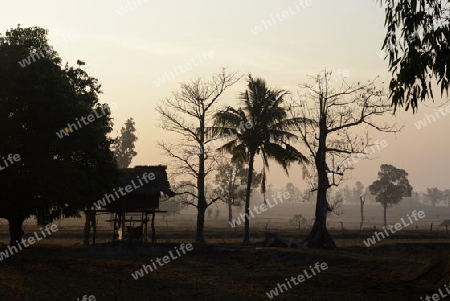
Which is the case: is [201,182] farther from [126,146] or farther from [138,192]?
[126,146]

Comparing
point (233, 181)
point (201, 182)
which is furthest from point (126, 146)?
point (201, 182)

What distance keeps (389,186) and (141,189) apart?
96.6 meters

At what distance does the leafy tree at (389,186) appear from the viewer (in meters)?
126

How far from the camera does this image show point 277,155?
1738 inches


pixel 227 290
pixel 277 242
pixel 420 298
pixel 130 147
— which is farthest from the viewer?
pixel 130 147

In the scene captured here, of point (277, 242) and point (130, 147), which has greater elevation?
point (130, 147)

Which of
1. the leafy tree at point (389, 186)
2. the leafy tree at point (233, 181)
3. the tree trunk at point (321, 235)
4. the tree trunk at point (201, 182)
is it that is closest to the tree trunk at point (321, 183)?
the tree trunk at point (321, 235)

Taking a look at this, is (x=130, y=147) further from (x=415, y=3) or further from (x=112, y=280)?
(x=415, y=3)

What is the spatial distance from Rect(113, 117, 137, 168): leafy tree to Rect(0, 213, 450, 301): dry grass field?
6428 centimetres

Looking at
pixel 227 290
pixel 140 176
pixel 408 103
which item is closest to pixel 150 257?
pixel 140 176

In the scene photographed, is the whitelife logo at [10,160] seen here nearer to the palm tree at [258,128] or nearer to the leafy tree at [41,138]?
the leafy tree at [41,138]

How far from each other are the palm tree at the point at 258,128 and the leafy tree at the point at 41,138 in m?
14.2

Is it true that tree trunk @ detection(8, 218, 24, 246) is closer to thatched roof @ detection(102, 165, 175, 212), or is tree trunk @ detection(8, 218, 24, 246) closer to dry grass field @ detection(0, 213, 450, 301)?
dry grass field @ detection(0, 213, 450, 301)

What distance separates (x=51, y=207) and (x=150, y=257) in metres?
6.80
